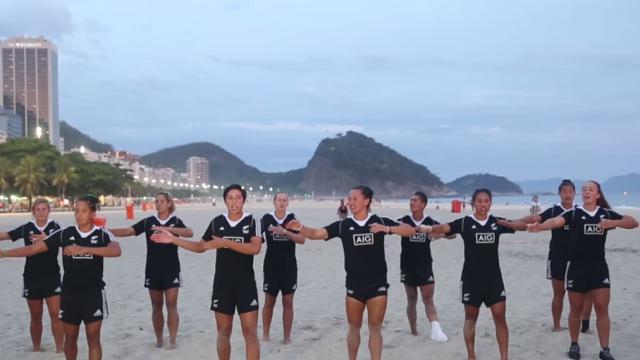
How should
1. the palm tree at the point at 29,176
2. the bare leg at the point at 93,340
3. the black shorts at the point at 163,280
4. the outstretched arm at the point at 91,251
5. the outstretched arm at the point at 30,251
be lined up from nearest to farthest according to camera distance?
the outstretched arm at the point at 91,251, the bare leg at the point at 93,340, the outstretched arm at the point at 30,251, the black shorts at the point at 163,280, the palm tree at the point at 29,176

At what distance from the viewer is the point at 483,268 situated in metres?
6.71

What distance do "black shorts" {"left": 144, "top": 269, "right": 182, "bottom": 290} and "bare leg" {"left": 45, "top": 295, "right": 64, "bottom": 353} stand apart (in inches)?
42.0

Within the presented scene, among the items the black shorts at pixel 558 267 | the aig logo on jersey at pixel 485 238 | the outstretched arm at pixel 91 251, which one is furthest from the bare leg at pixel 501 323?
the outstretched arm at pixel 91 251

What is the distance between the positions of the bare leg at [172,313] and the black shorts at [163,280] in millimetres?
72

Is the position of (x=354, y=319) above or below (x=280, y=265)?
below

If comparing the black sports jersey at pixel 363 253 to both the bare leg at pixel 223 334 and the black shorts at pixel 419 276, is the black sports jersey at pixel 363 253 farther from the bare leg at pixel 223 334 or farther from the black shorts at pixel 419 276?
the black shorts at pixel 419 276

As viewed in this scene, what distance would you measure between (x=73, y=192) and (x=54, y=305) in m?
78.0

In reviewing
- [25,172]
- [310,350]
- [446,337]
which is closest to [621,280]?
[446,337]


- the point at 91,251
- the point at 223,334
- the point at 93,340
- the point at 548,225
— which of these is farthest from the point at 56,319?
the point at 548,225

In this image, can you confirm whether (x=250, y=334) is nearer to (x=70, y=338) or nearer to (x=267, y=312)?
(x=70, y=338)

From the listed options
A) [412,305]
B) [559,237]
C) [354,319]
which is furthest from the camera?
[559,237]

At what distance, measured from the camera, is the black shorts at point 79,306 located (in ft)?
19.5

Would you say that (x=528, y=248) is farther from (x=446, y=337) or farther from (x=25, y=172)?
(x=25, y=172)

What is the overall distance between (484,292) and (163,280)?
382cm
